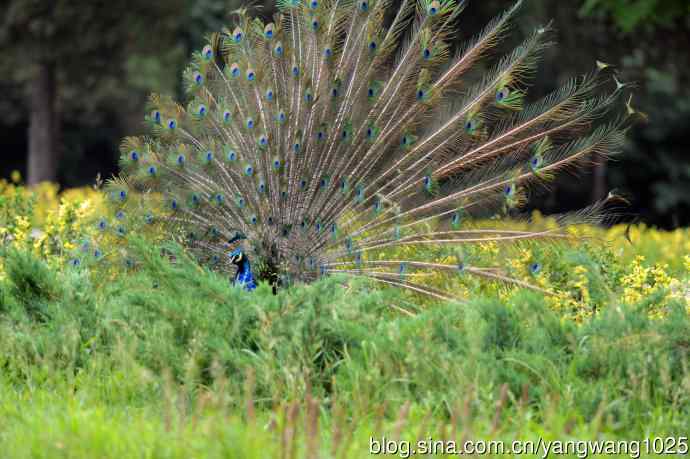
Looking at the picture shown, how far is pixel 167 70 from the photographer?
32719 millimetres

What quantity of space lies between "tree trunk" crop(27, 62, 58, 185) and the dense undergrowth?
17745mm

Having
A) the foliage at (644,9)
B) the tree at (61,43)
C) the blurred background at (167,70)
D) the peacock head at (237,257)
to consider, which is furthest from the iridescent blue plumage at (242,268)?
the tree at (61,43)

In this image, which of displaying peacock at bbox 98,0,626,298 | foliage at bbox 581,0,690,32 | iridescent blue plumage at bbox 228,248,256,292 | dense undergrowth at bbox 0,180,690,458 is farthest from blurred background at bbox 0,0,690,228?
dense undergrowth at bbox 0,180,690,458

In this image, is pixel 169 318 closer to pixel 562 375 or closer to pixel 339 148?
pixel 562 375

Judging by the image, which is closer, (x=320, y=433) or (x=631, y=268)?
(x=320, y=433)

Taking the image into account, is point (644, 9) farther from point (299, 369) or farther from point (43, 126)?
point (43, 126)

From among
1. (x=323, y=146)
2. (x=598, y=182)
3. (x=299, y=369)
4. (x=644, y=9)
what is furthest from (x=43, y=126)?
(x=299, y=369)

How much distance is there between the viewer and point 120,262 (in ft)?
23.9

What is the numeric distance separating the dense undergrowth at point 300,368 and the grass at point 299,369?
0.01 m

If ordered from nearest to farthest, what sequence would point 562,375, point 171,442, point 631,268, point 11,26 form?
point 171,442 < point 562,375 < point 631,268 < point 11,26

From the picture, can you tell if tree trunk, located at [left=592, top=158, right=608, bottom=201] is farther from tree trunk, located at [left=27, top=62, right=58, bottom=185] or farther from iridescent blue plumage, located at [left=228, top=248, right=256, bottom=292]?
iridescent blue plumage, located at [left=228, top=248, right=256, bottom=292]

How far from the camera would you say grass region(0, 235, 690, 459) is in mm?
4137

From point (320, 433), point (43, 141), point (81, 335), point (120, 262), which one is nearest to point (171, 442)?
point (320, 433)

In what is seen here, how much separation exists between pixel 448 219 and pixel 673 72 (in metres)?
17.2
